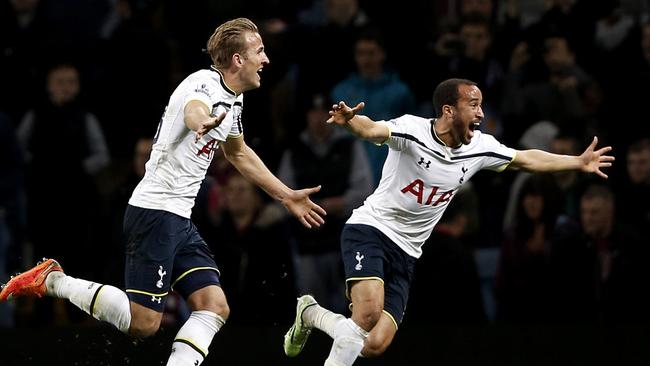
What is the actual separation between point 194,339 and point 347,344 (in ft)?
3.39

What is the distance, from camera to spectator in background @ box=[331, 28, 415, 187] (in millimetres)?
12031

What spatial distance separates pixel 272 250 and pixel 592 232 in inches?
99.5

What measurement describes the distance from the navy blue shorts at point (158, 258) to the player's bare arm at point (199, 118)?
0.76 m

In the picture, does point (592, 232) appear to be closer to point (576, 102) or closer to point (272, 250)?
point (576, 102)

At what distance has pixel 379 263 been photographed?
924cm

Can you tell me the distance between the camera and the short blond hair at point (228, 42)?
869 cm

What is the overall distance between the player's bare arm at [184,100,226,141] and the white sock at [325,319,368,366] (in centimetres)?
173

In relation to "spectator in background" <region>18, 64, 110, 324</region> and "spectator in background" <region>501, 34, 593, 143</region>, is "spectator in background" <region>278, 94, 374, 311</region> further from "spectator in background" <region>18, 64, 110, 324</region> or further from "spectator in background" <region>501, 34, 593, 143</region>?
"spectator in background" <region>18, 64, 110, 324</region>

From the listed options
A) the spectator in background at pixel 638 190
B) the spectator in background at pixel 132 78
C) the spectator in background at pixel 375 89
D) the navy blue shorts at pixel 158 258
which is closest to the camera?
the navy blue shorts at pixel 158 258

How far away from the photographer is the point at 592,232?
36.3ft

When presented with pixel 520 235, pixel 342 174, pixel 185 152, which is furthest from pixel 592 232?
pixel 185 152

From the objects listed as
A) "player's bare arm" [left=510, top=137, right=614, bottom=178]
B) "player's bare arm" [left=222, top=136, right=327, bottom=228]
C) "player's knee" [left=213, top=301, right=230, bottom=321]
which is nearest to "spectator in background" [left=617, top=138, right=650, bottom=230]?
"player's bare arm" [left=510, top=137, right=614, bottom=178]

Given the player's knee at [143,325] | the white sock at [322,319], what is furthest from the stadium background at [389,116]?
the player's knee at [143,325]

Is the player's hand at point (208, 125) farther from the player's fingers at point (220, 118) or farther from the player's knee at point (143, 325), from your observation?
the player's knee at point (143, 325)
